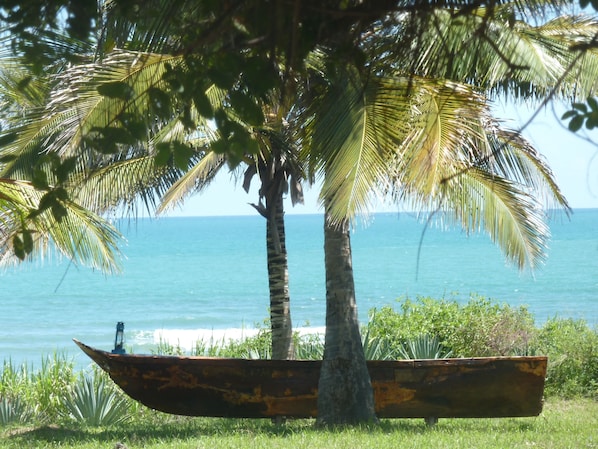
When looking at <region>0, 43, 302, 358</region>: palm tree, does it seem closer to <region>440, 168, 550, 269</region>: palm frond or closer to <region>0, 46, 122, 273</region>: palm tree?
<region>0, 46, 122, 273</region>: palm tree

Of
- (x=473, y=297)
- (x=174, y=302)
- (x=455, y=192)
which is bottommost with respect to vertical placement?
(x=174, y=302)

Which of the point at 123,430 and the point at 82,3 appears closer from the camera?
the point at 82,3

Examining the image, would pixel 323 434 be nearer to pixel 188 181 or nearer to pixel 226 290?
pixel 188 181

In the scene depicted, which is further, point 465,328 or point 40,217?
point 465,328

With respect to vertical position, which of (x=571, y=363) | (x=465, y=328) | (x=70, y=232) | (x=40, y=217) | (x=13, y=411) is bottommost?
(x=13, y=411)

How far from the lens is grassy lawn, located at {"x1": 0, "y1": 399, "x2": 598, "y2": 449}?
25.5 ft

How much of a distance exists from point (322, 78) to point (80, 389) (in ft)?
16.3

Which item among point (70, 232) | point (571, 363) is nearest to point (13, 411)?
point (70, 232)

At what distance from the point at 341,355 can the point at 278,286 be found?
3.25 metres

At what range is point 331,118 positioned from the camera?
8.03m

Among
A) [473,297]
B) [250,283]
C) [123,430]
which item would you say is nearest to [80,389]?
[123,430]

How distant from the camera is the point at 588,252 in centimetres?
7444

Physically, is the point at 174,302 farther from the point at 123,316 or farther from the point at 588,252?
the point at 588,252

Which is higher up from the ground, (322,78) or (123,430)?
(322,78)
